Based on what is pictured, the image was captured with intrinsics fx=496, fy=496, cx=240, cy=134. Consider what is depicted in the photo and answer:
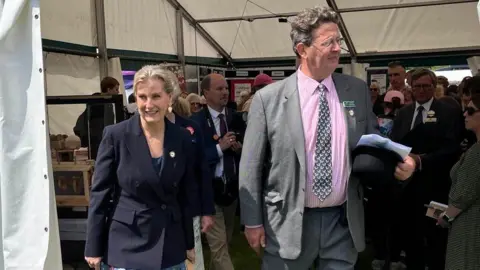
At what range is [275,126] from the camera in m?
2.55

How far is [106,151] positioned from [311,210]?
113 centimetres

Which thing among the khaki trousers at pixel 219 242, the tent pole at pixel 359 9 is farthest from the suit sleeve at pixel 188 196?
the tent pole at pixel 359 9

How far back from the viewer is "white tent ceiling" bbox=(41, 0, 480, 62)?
9.28 m

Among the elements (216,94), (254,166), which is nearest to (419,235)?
(216,94)

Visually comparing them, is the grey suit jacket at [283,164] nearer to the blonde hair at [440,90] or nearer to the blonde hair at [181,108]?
the blonde hair at [181,108]

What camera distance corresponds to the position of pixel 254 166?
2574mm

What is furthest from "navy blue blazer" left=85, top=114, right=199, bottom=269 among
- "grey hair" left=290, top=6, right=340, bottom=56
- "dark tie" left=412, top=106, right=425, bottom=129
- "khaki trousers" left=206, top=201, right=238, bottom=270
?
"dark tie" left=412, top=106, right=425, bottom=129

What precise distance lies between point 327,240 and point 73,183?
7.41ft

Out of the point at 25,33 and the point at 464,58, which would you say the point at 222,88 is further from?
the point at 464,58

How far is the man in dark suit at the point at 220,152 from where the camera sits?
4148 mm

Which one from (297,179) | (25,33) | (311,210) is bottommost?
(311,210)

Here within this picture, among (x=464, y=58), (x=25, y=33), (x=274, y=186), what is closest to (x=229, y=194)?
(x=274, y=186)

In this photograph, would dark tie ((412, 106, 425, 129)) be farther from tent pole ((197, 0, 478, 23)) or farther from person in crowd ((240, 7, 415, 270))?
tent pole ((197, 0, 478, 23))

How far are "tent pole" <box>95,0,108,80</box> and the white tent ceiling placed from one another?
3.3 inches
